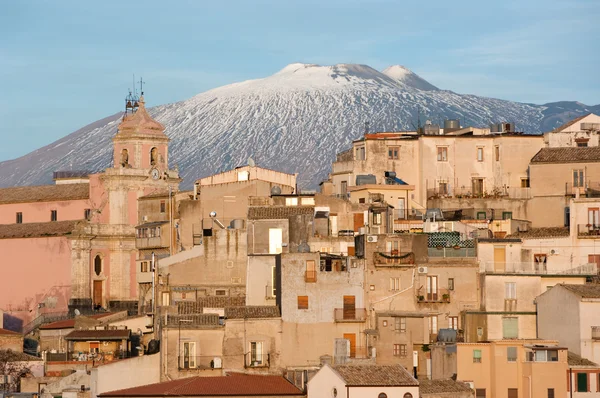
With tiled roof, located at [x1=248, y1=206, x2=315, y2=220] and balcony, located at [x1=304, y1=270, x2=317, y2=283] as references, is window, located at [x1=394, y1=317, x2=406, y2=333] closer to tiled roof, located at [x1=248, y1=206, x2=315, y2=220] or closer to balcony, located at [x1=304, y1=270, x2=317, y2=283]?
balcony, located at [x1=304, y1=270, x2=317, y2=283]

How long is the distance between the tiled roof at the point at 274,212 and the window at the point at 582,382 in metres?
17.6

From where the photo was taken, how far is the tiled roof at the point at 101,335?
252 ft

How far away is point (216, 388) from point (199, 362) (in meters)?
→ 3.54

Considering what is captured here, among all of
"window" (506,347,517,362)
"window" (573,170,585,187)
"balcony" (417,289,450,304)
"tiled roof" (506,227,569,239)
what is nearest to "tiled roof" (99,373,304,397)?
"balcony" (417,289,450,304)

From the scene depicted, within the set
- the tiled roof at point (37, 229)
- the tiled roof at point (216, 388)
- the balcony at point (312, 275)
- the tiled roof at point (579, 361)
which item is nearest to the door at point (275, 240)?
the balcony at point (312, 275)

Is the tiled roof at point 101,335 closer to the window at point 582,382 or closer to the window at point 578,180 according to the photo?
the window at point 582,382

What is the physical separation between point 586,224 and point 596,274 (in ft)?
12.4

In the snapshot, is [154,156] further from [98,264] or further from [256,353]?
[256,353]

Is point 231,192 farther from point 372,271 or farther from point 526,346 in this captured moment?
point 526,346

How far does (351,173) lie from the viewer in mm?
92312

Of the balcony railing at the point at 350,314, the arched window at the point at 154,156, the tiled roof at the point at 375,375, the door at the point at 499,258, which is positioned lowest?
the tiled roof at the point at 375,375

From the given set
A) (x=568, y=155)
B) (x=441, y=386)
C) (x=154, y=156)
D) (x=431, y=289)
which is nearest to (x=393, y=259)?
(x=431, y=289)

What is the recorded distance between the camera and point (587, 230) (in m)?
75.8

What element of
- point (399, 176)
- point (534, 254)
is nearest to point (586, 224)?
point (534, 254)
